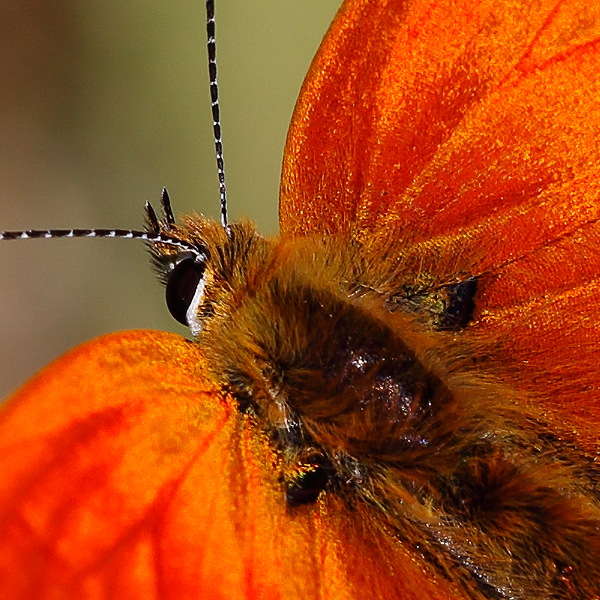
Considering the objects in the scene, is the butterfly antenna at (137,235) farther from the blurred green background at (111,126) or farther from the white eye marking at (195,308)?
the blurred green background at (111,126)

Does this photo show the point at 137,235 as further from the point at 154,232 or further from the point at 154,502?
the point at 154,502

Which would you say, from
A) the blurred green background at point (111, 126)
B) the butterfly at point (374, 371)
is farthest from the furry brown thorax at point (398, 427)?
the blurred green background at point (111, 126)

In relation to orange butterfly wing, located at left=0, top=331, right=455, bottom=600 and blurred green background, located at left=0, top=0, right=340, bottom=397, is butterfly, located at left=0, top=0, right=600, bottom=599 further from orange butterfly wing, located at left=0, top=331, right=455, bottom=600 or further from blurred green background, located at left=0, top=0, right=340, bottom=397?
blurred green background, located at left=0, top=0, right=340, bottom=397

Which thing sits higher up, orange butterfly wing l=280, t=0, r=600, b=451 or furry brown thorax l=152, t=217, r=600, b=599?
orange butterfly wing l=280, t=0, r=600, b=451

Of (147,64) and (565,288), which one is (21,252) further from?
(565,288)

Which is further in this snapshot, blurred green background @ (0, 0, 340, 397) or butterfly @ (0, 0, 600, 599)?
blurred green background @ (0, 0, 340, 397)

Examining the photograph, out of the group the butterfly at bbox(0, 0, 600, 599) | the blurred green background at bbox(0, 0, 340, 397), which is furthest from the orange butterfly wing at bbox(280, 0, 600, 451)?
the blurred green background at bbox(0, 0, 340, 397)

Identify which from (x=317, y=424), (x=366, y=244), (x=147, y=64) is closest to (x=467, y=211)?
(x=366, y=244)
